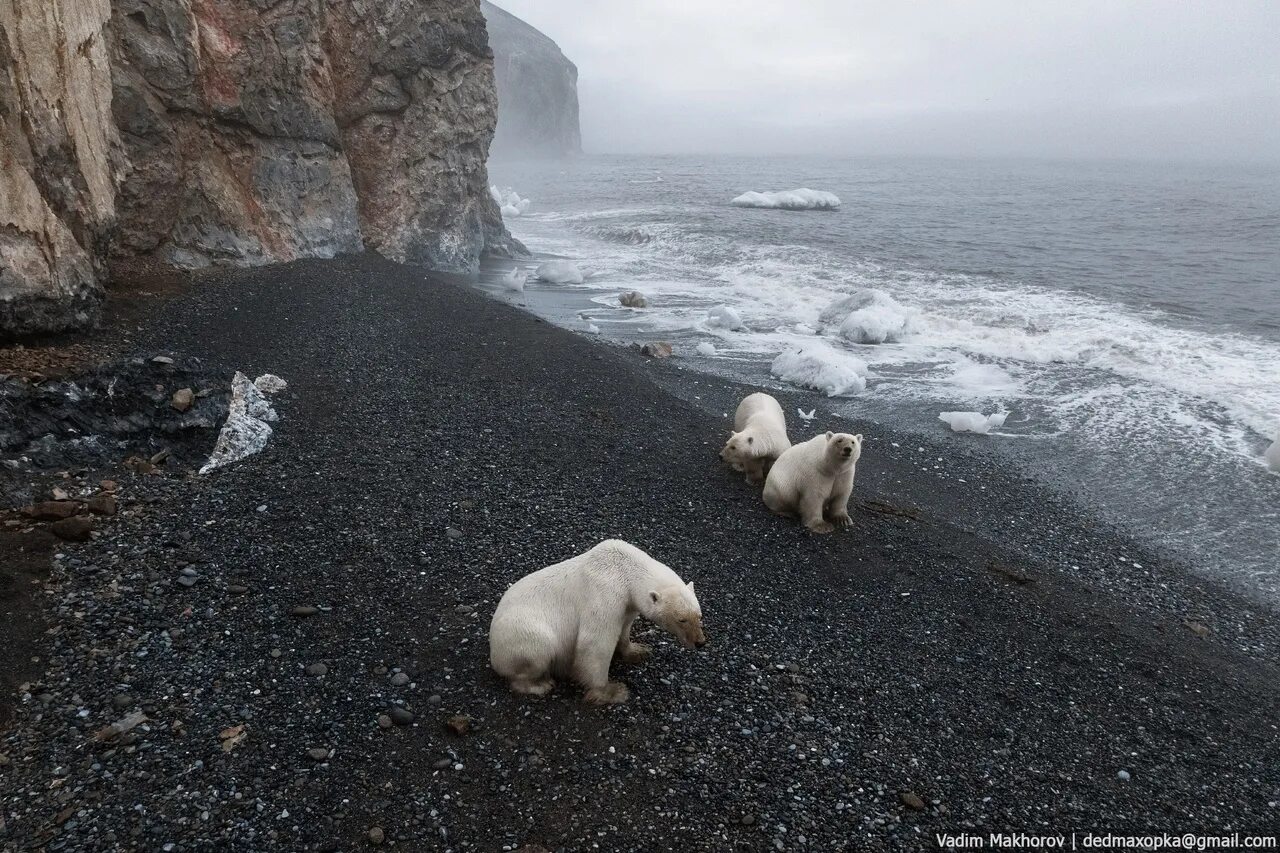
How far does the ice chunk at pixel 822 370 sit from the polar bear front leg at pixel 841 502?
21.9 feet

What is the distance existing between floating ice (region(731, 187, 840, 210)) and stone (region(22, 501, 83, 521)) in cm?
4847

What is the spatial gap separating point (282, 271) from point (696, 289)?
13081mm

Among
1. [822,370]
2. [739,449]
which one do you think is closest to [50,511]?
[739,449]

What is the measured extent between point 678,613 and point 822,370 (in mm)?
11066

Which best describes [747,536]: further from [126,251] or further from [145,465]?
[126,251]

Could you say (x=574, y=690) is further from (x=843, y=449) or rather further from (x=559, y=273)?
(x=559, y=273)

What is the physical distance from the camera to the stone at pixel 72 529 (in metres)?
6.33

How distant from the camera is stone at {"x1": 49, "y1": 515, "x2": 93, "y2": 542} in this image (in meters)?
6.33

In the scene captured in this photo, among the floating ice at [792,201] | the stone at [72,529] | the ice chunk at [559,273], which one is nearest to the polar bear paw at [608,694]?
the stone at [72,529]

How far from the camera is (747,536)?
8461 millimetres

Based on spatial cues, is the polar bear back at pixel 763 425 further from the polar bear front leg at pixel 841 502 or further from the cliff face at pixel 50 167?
the cliff face at pixel 50 167

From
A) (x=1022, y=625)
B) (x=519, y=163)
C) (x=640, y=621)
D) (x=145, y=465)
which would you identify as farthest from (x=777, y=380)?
(x=519, y=163)

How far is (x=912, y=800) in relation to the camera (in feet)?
16.2

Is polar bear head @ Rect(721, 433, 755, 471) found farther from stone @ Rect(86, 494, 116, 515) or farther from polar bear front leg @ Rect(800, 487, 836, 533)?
stone @ Rect(86, 494, 116, 515)
